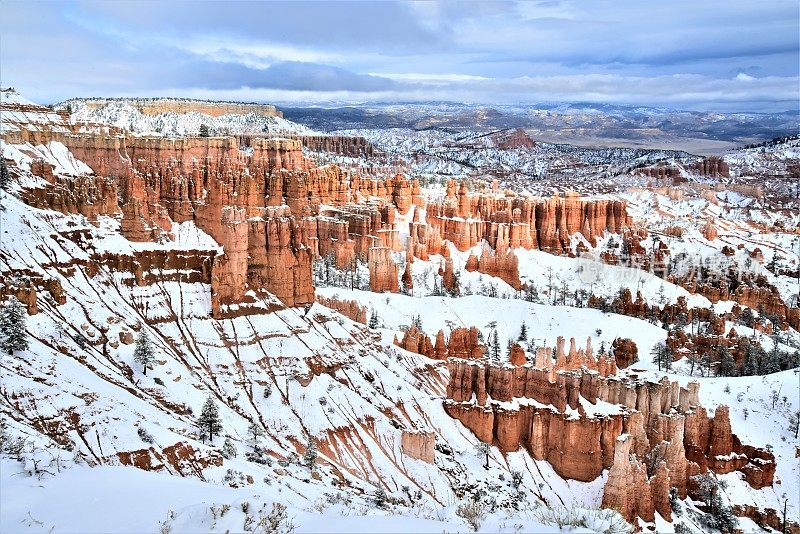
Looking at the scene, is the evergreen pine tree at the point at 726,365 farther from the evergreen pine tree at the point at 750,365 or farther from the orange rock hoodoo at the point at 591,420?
the orange rock hoodoo at the point at 591,420

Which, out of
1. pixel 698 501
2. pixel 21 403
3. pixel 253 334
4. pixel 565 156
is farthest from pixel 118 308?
pixel 565 156

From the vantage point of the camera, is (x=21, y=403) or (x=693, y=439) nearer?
(x=21, y=403)

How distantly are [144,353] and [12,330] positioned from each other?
706 cm

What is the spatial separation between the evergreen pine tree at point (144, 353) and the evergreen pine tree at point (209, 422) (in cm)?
542

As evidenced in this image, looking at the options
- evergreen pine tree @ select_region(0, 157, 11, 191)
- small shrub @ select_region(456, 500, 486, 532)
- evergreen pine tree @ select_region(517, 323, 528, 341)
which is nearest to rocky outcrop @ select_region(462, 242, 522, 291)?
evergreen pine tree @ select_region(517, 323, 528, 341)

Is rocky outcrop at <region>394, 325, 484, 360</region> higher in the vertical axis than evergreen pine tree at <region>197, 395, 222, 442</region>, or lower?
lower

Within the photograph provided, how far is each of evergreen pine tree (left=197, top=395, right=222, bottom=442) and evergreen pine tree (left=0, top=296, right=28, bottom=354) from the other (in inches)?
353

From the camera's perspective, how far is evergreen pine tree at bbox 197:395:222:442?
34222 mm

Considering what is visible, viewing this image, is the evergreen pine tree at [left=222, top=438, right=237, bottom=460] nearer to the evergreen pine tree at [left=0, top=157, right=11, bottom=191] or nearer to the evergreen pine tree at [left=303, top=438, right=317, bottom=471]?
the evergreen pine tree at [left=303, top=438, right=317, bottom=471]

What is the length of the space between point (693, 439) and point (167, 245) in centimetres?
3770

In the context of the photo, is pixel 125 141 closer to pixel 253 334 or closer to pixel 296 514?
pixel 253 334

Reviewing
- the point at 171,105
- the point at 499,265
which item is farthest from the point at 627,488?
the point at 171,105

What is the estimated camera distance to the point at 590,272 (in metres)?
88.8

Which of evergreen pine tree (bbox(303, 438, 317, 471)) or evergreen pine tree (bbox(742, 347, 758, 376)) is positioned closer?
evergreen pine tree (bbox(303, 438, 317, 471))
